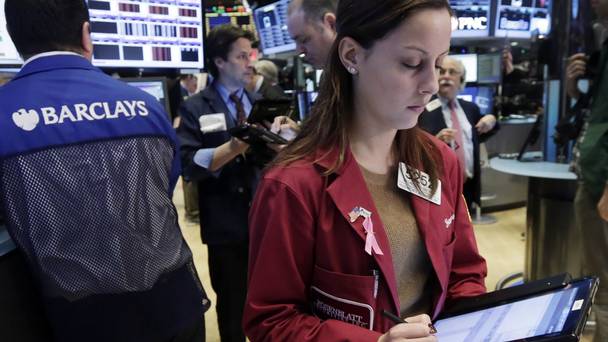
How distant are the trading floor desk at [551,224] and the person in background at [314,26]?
161 centimetres

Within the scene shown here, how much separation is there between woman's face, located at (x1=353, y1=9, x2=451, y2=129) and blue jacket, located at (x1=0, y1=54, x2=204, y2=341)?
0.70 m

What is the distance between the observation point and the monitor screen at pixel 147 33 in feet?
7.21

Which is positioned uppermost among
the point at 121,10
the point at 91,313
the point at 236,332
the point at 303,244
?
the point at 121,10

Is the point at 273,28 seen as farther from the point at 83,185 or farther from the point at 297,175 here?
the point at 297,175

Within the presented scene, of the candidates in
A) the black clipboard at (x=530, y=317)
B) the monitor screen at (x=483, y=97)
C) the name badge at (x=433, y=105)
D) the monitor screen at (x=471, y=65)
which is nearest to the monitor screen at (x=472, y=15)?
the monitor screen at (x=471, y=65)

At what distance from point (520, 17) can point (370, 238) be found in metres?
5.67

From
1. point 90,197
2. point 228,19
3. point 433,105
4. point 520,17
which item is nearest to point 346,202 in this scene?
point 90,197

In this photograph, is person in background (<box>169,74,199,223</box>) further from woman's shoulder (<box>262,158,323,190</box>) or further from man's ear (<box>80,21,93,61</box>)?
woman's shoulder (<box>262,158,323,190</box>)

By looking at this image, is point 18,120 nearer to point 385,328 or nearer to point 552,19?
point 385,328

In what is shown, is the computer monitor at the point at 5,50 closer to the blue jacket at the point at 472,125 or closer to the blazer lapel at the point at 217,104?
the blazer lapel at the point at 217,104

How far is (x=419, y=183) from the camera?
3.66 feet

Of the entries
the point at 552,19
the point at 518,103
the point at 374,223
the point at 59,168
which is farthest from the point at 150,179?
the point at 518,103

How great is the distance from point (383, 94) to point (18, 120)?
2.86 feet

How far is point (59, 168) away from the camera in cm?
116
